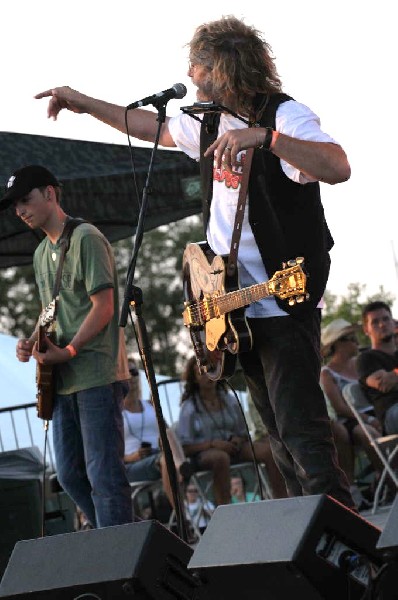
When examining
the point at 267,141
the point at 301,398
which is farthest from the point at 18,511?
the point at 267,141

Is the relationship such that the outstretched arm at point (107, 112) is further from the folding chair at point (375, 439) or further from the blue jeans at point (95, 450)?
the folding chair at point (375, 439)

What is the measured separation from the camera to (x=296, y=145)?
3.95 metres

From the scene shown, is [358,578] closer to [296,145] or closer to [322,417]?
[322,417]

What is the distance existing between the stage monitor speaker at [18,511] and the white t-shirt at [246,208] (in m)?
3.08

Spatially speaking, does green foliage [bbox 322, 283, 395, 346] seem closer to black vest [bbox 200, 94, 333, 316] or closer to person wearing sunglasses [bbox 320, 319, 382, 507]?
person wearing sunglasses [bbox 320, 319, 382, 507]

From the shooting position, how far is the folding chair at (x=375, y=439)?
350 inches

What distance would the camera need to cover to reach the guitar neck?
418cm

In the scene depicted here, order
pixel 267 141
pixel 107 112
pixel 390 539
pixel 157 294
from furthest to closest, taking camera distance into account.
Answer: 1. pixel 157 294
2. pixel 107 112
3. pixel 267 141
4. pixel 390 539

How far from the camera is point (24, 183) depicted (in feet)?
18.6

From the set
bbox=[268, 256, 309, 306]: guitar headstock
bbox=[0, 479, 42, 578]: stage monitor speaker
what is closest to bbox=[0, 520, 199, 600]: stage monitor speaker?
bbox=[268, 256, 309, 306]: guitar headstock

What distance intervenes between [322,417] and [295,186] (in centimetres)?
83

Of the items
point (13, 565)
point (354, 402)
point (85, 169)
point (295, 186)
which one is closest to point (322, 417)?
point (295, 186)

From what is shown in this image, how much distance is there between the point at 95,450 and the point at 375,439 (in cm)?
431

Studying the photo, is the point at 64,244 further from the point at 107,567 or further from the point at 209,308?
the point at 107,567
